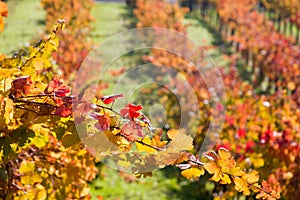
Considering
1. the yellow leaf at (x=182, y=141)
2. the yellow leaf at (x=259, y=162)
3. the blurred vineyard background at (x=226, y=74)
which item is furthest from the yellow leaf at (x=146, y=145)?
the yellow leaf at (x=259, y=162)

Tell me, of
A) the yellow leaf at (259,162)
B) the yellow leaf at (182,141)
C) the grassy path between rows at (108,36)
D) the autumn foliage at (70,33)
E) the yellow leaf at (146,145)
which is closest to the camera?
the yellow leaf at (182,141)

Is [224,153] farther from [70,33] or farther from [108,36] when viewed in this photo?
[108,36]

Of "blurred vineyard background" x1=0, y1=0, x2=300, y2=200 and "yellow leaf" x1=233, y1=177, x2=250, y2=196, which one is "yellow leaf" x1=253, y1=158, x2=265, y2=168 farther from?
"yellow leaf" x1=233, y1=177, x2=250, y2=196

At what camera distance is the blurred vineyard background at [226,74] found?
459cm

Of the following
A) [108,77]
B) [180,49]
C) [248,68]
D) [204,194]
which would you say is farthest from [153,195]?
[248,68]

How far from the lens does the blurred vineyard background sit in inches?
181

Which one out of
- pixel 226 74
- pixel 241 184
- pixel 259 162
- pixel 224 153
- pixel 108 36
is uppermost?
pixel 224 153

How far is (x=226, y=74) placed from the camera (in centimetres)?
1077

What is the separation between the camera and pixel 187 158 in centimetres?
161

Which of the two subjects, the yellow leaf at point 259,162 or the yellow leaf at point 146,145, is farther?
the yellow leaf at point 259,162

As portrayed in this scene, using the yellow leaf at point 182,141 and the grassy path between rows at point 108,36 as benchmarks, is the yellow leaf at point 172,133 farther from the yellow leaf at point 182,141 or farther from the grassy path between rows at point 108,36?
the grassy path between rows at point 108,36

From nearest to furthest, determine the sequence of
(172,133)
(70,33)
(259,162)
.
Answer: (172,133) → (259,162) → (70,33)

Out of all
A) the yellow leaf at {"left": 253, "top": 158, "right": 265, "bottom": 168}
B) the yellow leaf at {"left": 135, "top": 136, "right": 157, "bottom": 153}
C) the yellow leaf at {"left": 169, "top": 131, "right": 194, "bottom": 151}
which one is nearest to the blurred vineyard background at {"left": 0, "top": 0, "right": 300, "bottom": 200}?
the yellow leaf at {"left": 253, "top": 158, "right": 265, "bottom": 168}

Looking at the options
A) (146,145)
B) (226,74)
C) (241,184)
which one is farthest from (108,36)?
(241,184)
